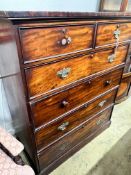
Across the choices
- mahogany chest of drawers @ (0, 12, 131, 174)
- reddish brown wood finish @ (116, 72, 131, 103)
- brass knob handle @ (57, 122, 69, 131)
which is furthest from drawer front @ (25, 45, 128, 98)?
reddish brown wood finish @ (116, 72, 131, 103)

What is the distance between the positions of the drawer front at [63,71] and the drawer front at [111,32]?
3.2 inches

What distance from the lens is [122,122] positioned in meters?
2.00

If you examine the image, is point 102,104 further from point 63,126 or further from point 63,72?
point 63,72

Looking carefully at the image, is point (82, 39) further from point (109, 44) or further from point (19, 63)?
point (19, 63)

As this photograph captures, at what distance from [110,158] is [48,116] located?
0.94m

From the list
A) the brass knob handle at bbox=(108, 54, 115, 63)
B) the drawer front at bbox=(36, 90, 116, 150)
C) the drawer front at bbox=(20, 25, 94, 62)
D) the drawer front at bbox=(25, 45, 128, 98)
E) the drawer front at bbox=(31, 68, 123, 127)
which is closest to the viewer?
the drawer front at bbox=(20, 25, 94, 62)

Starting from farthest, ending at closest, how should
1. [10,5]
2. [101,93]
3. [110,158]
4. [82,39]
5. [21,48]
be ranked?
[110,158] → [101,93] → [10,5] → [82,39] → [21,48]

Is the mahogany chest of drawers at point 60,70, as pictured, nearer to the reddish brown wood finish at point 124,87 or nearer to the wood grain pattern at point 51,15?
the wood grain pattern at point 51,15

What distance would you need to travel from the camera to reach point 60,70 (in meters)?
0.94

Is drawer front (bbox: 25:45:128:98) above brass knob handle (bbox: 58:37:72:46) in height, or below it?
below

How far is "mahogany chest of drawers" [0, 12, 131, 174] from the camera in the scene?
0.75m

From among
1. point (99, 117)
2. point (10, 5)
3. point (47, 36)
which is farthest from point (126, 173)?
point (10, 5)

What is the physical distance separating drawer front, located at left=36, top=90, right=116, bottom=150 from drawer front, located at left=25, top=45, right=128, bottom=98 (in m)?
0.33

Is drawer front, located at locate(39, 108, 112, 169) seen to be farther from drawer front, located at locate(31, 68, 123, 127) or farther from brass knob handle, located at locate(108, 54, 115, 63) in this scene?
brass knob handle, located at locate(108, 54, 115, 63)
